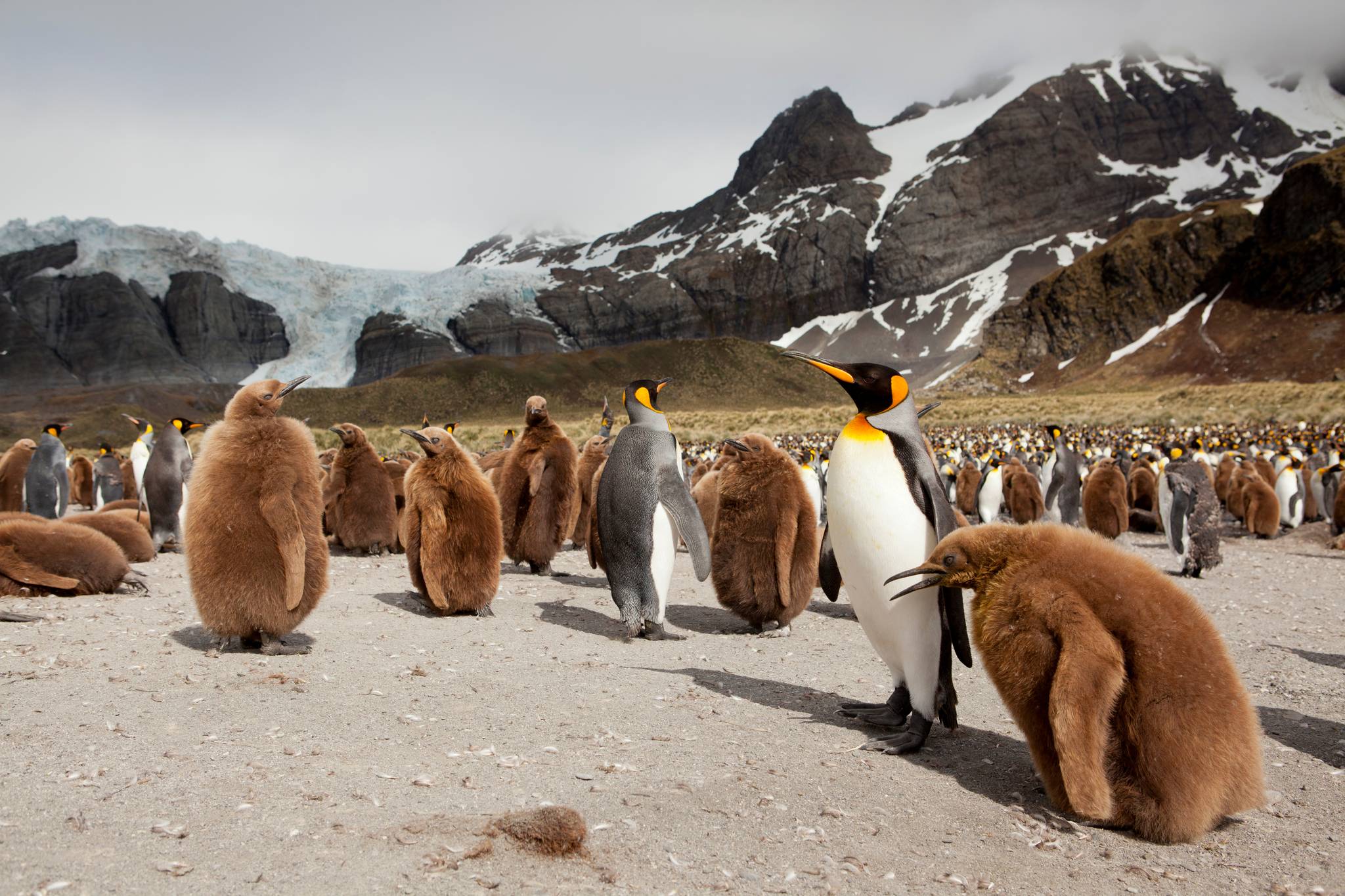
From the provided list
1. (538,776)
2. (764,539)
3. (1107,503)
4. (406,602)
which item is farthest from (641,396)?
(1107,503)

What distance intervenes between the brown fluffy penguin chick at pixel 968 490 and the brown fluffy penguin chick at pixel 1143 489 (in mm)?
2655

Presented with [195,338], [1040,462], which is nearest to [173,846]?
[1040,462]

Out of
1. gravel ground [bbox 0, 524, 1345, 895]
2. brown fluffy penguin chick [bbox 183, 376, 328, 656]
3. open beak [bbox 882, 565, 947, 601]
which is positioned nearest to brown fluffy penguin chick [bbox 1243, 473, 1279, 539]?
gravel ground [bbox 0, 524, 1345, 895]

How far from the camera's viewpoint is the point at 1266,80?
18212 cm

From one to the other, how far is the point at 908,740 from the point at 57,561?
6206 mm

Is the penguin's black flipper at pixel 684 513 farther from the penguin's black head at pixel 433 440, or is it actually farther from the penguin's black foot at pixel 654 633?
the penguin's black head at pixel 433 440

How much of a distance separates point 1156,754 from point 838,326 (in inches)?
6284

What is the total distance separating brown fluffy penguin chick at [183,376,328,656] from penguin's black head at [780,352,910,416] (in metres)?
2.75

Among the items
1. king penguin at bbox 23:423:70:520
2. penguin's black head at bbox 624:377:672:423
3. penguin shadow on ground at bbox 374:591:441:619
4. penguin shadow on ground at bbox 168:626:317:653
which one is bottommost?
penguin shadow on ground at bbox 374:591:441:619

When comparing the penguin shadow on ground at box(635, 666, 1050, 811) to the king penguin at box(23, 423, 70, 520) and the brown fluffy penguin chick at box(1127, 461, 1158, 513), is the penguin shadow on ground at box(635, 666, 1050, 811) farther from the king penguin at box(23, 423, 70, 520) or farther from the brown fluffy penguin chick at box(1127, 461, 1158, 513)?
the brown fluffy penguin chick at box(1127, 461, 1158, 513)

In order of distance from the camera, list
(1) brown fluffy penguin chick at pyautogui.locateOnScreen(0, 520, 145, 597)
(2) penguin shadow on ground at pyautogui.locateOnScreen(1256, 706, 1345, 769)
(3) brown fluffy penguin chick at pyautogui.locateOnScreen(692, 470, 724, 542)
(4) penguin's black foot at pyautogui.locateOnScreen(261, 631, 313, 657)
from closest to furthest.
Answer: (2) penguin shadow on ground at pyautogui.locateOnScreen(1256, 706, 1345, 769) → (4) penguin's black foot at pyautogui.locateOnScreen(261, 631, 313, 657) → (1) brown fluffy penguin chick at pyautogui.locateOnScreen(0, 520, 145, 597) → (3) brown fluffy penguin chick at pyautogui.locateOnScreen(692, 470, 724, 542)

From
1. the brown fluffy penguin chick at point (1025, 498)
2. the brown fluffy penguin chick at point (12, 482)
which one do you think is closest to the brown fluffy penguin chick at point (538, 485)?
the brown fluffy penguin chick at point (12, 482)

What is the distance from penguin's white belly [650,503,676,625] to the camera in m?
6.34

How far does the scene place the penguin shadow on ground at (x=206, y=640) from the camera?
5180 mm
